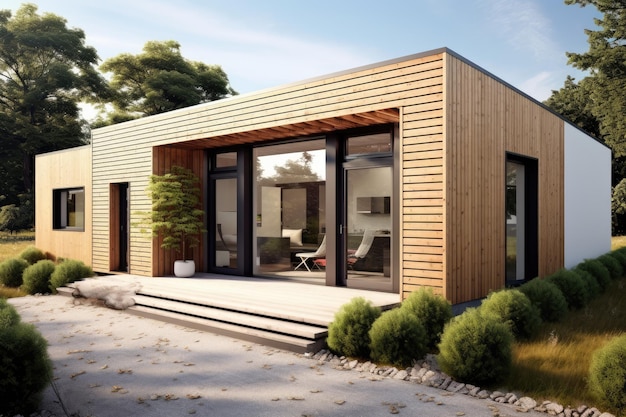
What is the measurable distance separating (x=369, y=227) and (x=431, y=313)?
2.62 metres

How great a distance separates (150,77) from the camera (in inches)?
1198

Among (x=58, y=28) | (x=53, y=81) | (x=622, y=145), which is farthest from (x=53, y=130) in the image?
(x=622, y=145)

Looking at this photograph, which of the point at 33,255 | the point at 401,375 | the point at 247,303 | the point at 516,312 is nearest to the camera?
the point at 401,375

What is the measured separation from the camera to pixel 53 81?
28531 millimetres

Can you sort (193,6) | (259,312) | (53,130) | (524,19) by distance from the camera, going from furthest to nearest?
(53,130)
(524,19)
(193,6)
(259,312)

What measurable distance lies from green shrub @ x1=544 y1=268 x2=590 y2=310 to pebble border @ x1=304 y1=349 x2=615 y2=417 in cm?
347

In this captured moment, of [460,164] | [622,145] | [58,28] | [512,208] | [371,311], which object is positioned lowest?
[371,311]

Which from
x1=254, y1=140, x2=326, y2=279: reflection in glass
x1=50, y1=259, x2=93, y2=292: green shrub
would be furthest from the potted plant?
x1=50, y1=259, x2=93, y2=292: green shrub

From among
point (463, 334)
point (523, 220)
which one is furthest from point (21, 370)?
point (523, 220)

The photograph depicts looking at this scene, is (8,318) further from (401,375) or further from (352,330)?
(401,375)

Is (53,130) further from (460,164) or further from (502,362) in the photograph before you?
(502,362)

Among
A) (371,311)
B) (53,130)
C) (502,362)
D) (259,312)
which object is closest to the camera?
(502,362)

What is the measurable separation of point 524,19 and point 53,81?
2549 centimetres

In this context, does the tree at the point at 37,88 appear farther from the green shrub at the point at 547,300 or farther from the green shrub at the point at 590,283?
the green shrub at the point at 547,300
